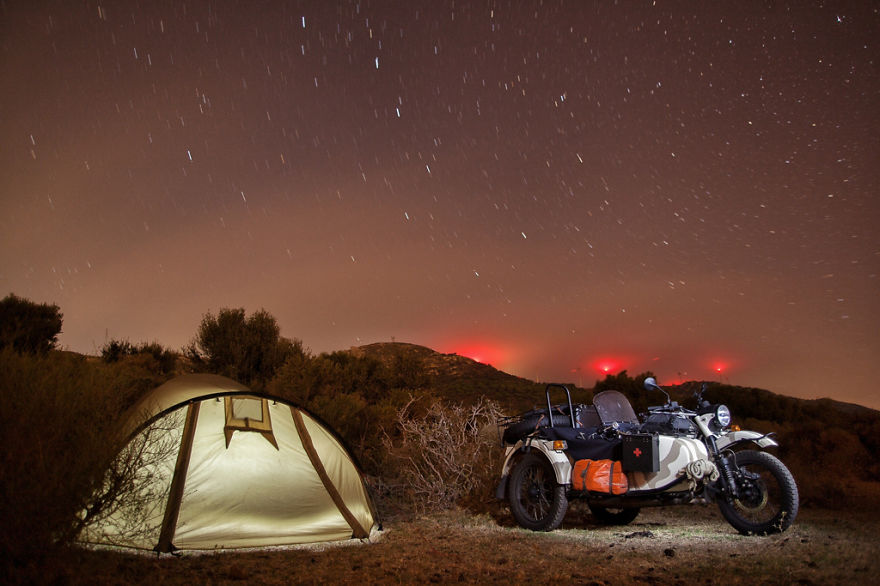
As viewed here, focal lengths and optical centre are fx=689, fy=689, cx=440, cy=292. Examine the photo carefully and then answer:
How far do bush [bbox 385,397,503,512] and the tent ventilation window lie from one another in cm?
266

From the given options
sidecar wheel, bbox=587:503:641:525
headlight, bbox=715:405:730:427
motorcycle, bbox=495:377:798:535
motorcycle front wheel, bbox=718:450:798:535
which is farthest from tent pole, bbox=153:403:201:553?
headlight, bbox=715:405:730:427

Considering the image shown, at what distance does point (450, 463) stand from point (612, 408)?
3166mm

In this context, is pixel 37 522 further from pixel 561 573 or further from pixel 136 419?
pixel 561 573

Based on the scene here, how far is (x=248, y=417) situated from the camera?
8.02m

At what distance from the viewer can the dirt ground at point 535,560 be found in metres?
4.95

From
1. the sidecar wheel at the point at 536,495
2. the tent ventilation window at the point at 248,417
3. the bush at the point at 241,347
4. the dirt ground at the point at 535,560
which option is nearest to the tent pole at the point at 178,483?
the dirt ground at the point at 535,560

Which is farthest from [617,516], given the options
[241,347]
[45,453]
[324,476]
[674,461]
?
[241,347]

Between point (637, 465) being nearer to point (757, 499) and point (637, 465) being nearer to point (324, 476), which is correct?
point (757, 499)

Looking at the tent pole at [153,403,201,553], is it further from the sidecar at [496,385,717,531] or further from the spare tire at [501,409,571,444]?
the spare tire at [501,409,571,444]

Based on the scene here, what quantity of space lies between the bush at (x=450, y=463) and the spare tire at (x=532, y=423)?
1.73 metres

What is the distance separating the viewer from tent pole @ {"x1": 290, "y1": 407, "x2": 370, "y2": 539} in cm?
755

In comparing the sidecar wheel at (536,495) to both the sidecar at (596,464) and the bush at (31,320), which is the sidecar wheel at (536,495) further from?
the bush at (31,320)

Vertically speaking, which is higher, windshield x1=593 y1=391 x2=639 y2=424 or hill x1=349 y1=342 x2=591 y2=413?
hill x1=349 y1=342 x2=591 y2=413

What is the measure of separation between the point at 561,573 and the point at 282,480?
3763 millimetres
